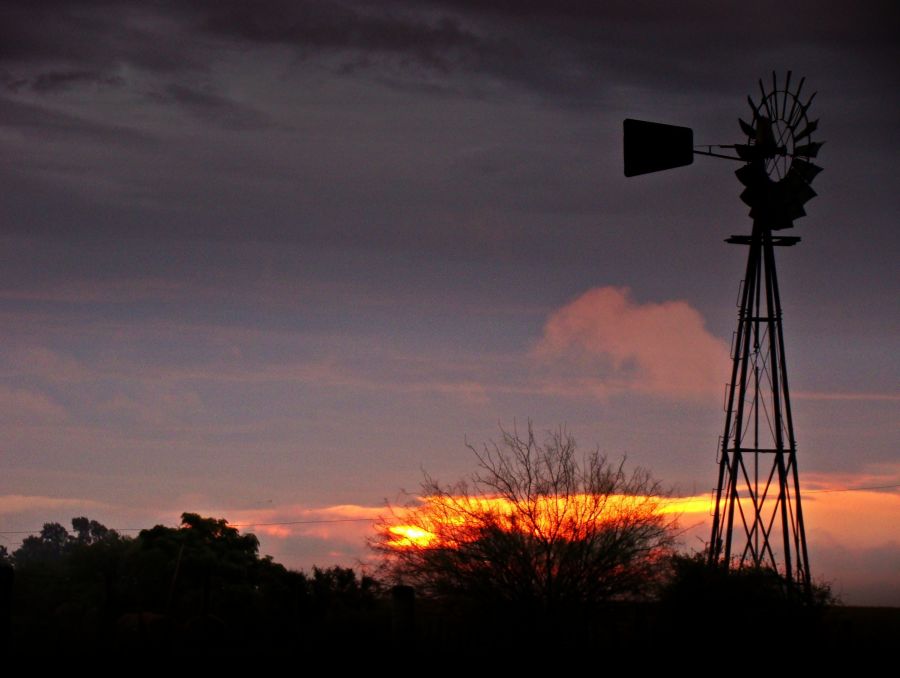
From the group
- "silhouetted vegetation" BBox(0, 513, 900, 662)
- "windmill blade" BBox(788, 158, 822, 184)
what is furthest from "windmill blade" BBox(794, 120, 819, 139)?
"silhouetted vegetation" BBox(0, 513, 900, 662)

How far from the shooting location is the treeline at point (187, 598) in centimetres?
2572

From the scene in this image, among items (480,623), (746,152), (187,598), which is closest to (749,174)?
(746,152)

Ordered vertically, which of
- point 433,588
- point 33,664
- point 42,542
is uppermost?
point 42,542

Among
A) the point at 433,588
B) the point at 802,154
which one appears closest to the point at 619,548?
the point at 433,588

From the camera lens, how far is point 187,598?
50938 mm

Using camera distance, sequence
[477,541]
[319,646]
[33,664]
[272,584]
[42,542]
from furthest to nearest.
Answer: [42,542] < [272,584] < [477,541] < [319,646] < [33,664]

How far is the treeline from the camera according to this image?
25.7 metres

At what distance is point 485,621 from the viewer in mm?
29422

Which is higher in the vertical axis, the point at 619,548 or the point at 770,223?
the point at 770,223

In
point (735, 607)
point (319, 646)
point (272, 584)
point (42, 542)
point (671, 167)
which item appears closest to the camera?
point (319, 646)

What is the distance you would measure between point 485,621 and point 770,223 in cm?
1447

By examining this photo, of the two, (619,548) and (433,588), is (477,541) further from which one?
(619,548)

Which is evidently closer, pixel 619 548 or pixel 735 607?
pixel 735 607

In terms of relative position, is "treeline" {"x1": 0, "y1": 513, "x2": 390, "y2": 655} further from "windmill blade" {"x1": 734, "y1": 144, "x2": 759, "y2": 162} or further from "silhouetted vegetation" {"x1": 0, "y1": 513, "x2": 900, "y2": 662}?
"windmill blade" {"x1": 734, "y1": 144, "x2": 759, "y2": 162}
